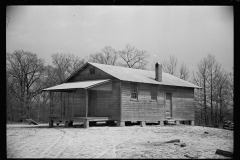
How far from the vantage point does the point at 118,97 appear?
73.9 feet

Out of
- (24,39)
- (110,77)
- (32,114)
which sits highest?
(24,39)

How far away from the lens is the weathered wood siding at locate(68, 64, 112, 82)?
23897 millimetres

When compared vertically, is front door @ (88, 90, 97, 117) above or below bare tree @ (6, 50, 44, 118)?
below

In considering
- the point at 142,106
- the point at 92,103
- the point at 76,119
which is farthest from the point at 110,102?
the point at 76,119

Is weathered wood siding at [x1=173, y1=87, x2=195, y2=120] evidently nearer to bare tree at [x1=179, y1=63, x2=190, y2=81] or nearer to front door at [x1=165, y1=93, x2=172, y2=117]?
front door at [x1=165, y1=93, x2=172, y2=117]

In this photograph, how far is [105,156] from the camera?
9773 mm

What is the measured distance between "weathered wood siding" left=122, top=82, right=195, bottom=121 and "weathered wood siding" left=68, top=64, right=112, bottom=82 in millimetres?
2093

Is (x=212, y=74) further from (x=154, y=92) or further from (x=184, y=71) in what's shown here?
(x=154, y=92)

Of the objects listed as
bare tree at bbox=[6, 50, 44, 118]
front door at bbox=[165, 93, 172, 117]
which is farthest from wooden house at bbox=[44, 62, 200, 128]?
bare tree at bbox=[6, 50, 44, 118]

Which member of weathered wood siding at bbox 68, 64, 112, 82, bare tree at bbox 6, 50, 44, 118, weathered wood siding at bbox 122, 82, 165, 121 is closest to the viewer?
weathered wood siding at bbox 122, 82, 165, 121

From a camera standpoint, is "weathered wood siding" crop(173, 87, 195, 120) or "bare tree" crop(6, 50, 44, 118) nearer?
"weathered wood siding" crop(173, 87, 195, 120)
